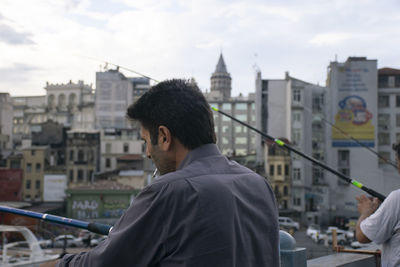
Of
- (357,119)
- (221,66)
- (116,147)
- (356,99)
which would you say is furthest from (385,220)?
(221,66)

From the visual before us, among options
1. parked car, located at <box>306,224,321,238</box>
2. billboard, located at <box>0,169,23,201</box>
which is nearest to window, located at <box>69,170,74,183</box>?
billboard, located at <box>0,169,23,201</box>

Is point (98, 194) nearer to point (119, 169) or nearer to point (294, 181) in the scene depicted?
point (119, 169)

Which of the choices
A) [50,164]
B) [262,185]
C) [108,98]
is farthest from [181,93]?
[108,98]

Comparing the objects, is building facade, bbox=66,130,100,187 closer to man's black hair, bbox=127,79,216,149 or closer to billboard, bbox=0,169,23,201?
billboard, bbox=0,169,23,201

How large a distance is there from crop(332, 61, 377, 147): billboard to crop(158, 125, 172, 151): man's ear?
40978mm

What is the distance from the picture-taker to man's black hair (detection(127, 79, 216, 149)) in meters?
1.52

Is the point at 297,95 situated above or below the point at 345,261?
above

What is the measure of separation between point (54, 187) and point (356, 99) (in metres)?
26.8

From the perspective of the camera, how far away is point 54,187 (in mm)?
41656

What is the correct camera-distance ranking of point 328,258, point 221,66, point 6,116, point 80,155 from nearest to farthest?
point 328,258
point 80,155
point 6,116
point 221,66

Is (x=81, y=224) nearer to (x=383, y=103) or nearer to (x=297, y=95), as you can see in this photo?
(x=297, y=95)

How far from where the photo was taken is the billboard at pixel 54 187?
41.2 metres

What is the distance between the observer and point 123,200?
39.3 meters

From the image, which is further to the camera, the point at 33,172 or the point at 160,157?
the point at 33,172
